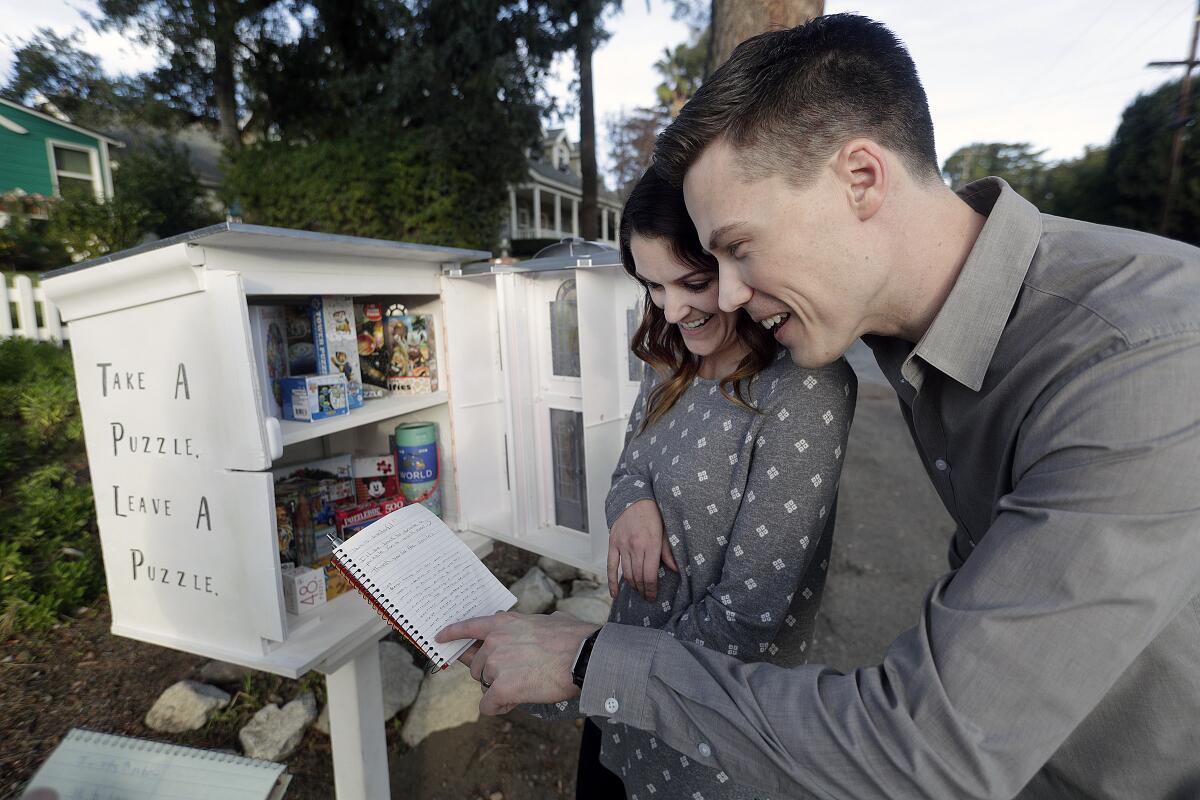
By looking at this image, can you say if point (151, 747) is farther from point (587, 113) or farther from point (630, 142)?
point (630, 142)

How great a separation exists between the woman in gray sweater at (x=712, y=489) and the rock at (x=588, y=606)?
1734 millimetres

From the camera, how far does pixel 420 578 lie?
1242 millimetres

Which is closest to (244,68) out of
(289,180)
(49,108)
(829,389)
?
(289,180)

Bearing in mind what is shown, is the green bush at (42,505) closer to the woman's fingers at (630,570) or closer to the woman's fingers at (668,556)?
the woman's fingers at (630,570)

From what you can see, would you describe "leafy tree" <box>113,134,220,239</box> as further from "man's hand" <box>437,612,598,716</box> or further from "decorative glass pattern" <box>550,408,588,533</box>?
"man's hand" <box>437,612,598,716</box>

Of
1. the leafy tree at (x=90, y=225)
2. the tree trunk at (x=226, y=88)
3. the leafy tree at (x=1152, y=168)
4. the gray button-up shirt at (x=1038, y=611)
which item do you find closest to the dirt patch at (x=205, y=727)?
the gray button-up shirt at (x=1038, y=611)

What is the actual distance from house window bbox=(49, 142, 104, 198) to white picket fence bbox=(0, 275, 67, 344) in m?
8.11

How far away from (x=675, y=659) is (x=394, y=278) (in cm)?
157

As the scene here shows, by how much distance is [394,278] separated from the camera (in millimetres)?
2016

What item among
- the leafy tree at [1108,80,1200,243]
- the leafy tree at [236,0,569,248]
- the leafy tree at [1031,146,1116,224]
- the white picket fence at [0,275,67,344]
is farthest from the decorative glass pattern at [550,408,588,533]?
the leafy tree at [1108,80,1200,243]

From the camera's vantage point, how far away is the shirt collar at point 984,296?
94cm

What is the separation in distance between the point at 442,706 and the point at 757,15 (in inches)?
146

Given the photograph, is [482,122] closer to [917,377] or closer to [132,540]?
[132,540]

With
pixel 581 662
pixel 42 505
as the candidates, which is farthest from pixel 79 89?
pixel 581 662
